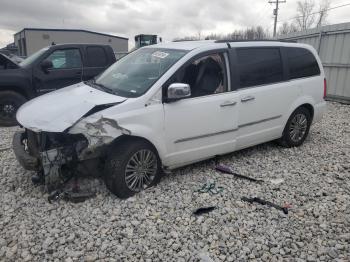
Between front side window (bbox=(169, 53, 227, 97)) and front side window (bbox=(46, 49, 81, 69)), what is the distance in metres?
4.55

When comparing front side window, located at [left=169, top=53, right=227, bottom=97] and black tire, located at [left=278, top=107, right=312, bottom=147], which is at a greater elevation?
front side window, located at [left=169, top=53, right=227, bottom=97]

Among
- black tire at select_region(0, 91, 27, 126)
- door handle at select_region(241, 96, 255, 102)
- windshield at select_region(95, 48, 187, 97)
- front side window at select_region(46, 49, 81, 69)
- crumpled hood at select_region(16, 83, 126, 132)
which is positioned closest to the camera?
crumpled hood at select_region(16, 83, 126, 132)

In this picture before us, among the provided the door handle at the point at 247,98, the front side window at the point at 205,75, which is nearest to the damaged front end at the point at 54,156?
the front side window at the point at 205,75

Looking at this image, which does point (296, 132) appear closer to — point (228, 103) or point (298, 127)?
point (298, 127)

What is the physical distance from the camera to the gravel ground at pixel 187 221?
124 inches

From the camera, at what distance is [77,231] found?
136 inches

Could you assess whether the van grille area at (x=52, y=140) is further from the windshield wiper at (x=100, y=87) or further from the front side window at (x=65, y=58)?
the front side window at (x=65, y=58)

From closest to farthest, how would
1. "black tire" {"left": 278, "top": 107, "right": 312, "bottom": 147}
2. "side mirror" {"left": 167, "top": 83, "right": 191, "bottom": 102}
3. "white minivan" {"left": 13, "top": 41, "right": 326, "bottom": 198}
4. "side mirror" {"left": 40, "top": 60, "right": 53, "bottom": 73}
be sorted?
"white minivan" {"left": 13, "top": 41, "right": 326, "bottom": 198}, "side mirror" {"left": 167, "top": 83, "right": 191, "bottom": 102}, "black tire" {"left": 278, "top": 107, "right": 312, "bottom": 147}, "side mirror" {"left": 40, "top": 60, "right": 53, "bottom": 73}

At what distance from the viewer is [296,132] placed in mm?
5941

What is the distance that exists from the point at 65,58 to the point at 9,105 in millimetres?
1667

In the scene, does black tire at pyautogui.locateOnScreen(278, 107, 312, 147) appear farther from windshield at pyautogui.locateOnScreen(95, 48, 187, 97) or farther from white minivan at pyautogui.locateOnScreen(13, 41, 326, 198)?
windshield at pyautogui.locateOnScreen(95, 48, 187, 97)

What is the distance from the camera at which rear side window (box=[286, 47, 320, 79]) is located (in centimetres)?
561

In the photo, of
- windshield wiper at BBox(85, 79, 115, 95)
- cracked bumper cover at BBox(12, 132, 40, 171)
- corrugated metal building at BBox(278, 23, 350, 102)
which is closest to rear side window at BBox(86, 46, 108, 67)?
windshield wiper at BBox(85, 79, 115, 95)

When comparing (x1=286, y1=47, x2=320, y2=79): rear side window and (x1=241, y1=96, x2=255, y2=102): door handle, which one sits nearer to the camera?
(x1=241, y1=96, x2=255, y2=102): door handle
